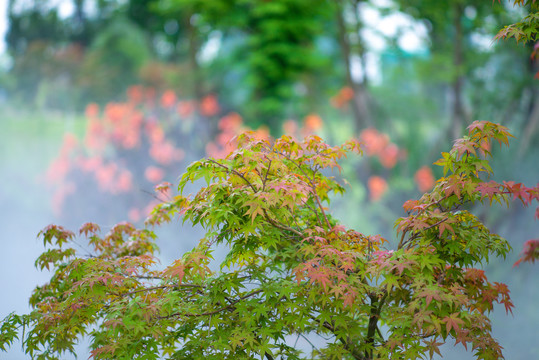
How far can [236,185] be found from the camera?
5.37 feet

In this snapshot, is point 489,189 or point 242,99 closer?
point 489,189

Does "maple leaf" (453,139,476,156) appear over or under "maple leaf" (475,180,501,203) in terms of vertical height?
over

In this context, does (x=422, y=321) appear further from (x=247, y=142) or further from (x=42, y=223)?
(x=42, y=223)

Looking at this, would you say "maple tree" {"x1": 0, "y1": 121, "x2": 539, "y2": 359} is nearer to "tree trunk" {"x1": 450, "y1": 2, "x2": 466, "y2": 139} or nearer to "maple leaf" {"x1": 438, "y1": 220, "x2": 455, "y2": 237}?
"maple leaf" {"x1": 438, "y1": 220, "x2": 455, "y2": 237}

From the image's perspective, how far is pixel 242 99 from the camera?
5.38 m

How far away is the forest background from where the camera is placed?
14.8 feet

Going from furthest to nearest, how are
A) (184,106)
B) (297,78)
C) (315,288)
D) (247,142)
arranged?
(184,106)
(297,78)
(247,142)
(315,288)

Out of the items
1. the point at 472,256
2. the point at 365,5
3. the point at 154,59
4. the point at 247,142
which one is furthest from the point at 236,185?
the point at 154,59

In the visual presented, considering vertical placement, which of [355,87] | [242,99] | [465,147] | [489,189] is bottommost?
[489,189]

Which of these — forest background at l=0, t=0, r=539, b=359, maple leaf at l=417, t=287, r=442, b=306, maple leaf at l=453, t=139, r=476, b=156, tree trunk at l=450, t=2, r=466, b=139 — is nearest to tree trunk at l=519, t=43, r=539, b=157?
forest background at l=0, t=0, r=539, b=359

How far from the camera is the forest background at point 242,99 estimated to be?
450 centimetres

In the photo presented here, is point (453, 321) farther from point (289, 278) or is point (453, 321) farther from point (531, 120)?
point (531, 120)

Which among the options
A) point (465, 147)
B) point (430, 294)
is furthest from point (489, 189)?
point (430, 294)

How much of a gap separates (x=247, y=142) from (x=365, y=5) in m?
3.62
